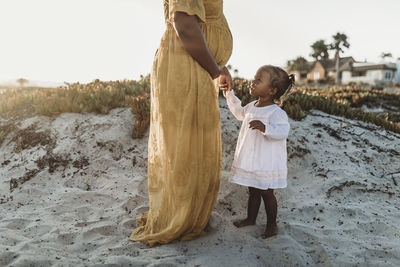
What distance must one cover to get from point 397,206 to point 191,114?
3160mm

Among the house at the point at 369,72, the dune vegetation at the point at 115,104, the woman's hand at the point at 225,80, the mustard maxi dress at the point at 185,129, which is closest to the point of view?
the mustard maxi dress at the point at 185,129

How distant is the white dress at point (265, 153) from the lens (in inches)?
112

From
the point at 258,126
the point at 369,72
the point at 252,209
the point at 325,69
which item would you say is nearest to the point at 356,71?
the point at 369,72

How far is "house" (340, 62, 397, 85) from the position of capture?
2162 inches

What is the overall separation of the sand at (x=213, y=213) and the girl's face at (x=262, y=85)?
1.35 metres

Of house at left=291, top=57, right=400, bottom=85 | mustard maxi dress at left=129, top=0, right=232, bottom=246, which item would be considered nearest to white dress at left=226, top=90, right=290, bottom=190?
mustard maxi dress at left=129, top=0, right=232, bottom=246

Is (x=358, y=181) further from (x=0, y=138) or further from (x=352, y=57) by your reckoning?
(x=352, y=57)

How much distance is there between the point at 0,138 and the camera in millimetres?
5680

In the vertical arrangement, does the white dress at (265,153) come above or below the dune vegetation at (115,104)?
below

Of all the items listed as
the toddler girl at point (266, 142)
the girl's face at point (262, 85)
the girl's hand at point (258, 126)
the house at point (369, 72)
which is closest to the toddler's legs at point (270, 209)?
the toddler girl at point (266, 142)

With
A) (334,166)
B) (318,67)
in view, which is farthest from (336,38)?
(334,166)

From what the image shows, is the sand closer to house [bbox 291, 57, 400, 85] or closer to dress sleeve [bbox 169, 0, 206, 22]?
dress sleeve [bbox 169, 0, 206, 22]

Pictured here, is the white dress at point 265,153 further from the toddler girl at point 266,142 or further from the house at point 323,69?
the house at point 323,69

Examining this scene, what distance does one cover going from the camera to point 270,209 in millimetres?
3039
